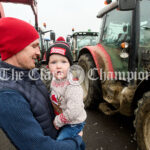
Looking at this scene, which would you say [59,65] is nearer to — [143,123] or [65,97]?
[65,97]

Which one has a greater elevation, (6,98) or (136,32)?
(136,32)

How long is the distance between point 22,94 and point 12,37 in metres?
0.33

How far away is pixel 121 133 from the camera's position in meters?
2.22

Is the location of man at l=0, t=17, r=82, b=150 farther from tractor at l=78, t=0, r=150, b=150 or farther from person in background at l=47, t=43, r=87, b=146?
tractor at l=78, t=0, r=150, b=150

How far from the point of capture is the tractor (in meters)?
1.56

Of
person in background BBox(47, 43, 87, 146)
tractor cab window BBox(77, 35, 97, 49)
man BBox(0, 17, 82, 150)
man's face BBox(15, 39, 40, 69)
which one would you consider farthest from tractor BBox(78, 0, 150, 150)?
tractor cab window BBox(77, 35, 97, 49)

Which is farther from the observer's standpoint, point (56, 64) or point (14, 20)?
point (56, 64)

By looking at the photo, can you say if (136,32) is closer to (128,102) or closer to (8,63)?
(128,102)

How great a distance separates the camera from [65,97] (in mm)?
1067

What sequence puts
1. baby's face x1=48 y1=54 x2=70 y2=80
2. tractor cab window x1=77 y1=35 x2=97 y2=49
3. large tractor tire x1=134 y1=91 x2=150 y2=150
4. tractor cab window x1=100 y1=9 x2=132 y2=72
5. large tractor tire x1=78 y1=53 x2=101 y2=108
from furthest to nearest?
tractor cab window x1=77 y1=35 x2=97 y2=49, large tractor tire x1=78 y1=53 x2=101 y2=108, tractor cab window x1=100 y1=9 x2=132 y2=72, large tractor tire x1=134 y1=91 x2=150 y2=150, baby's face x1=48 y1=54 x2=70 y2=80

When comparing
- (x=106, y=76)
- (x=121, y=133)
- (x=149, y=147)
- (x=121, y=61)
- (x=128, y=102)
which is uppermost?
(x=121, y=61)

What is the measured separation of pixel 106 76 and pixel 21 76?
1.86m

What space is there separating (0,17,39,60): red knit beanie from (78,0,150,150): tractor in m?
1.22

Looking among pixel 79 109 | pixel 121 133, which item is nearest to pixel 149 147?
pixel 121 133
